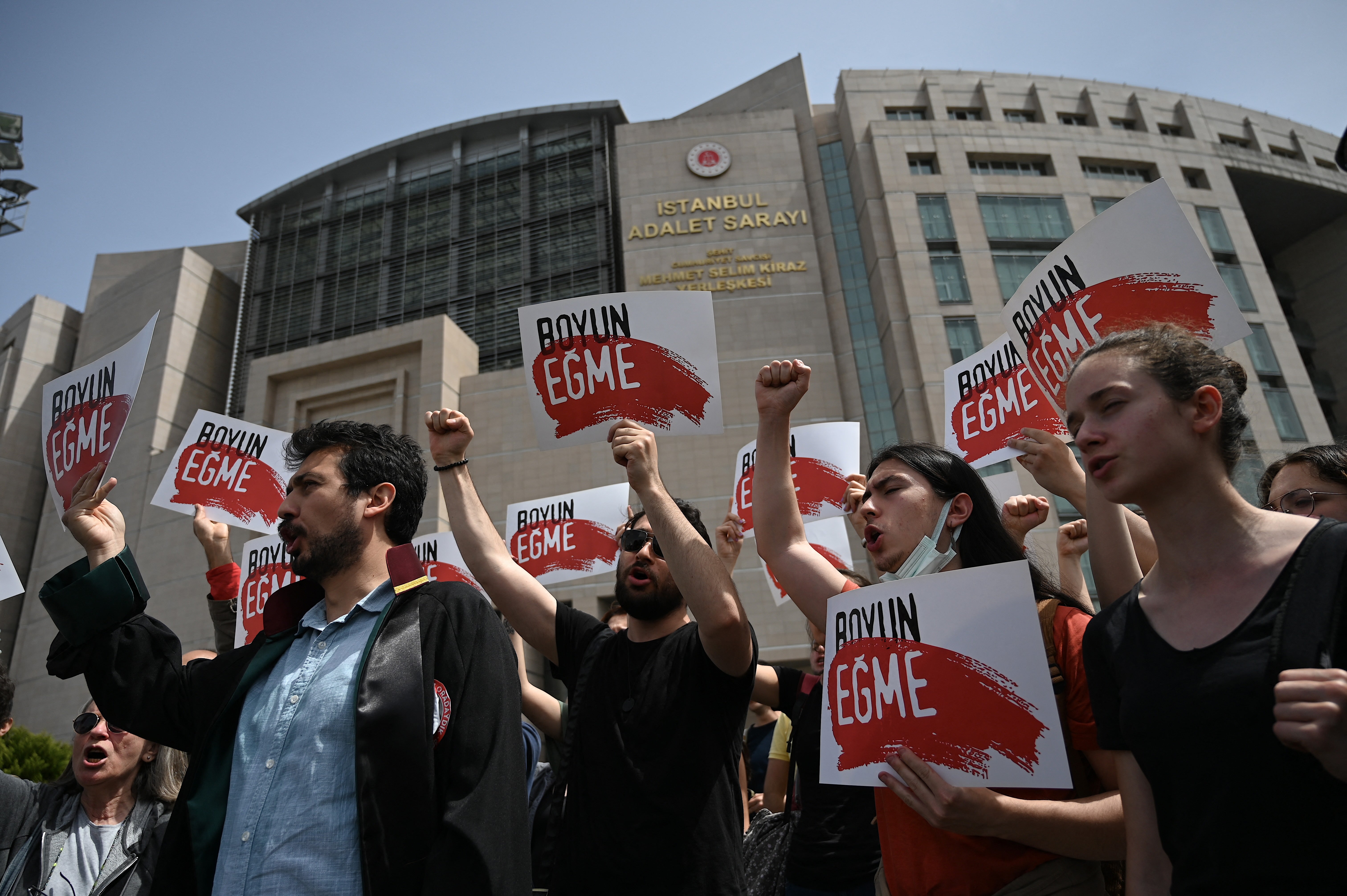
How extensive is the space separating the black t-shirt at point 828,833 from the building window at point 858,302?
2342 centimetres

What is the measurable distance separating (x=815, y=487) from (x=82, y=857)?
16.5ft

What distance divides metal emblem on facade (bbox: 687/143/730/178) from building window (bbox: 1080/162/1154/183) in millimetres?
13251

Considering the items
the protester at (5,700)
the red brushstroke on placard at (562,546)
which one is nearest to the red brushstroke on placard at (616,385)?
the protester at (5,700)

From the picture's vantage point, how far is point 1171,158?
32719 mm

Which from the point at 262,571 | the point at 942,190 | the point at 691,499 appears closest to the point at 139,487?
the point at 691,499

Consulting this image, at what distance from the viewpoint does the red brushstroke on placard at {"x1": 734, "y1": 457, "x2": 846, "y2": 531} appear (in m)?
6.70

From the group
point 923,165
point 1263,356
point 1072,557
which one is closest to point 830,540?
point 1072,557

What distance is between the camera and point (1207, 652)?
1714mm

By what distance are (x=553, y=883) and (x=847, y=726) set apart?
1.29 m

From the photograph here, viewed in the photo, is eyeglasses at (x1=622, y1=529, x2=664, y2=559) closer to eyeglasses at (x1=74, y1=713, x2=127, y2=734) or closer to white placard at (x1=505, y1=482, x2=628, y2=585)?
eyeglasses at (x1=74, y1=713, x2=127, y2=734)

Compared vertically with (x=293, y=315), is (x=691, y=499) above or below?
below

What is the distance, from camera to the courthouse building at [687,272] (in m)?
28.0

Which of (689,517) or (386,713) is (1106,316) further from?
(386,713)

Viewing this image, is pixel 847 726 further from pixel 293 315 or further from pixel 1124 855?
pixel 293 315
